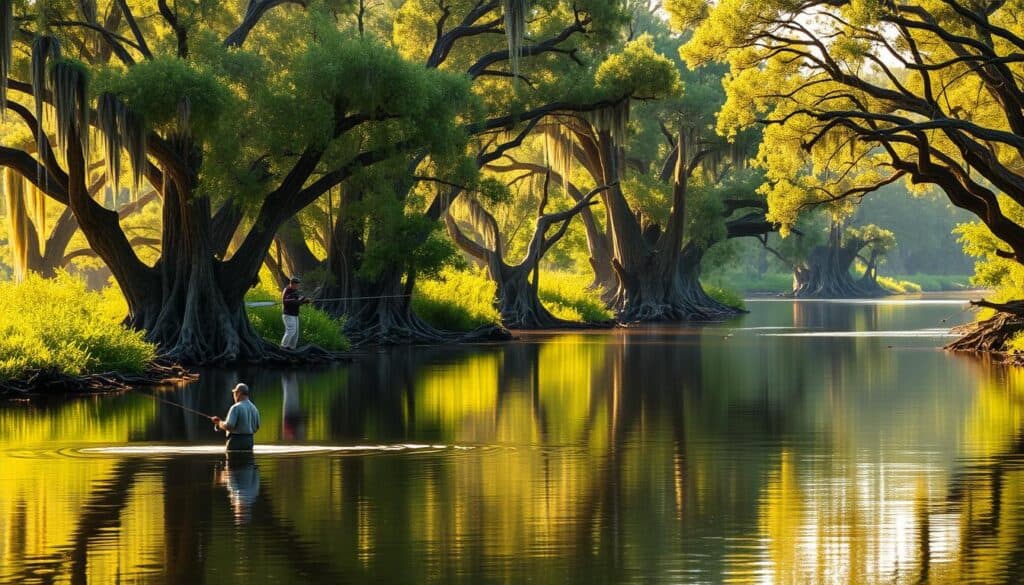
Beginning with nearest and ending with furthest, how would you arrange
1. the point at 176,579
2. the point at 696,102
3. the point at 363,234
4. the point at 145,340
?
the point at 176,579 < the point at 145,340 < the point at 363,234 < the point at 696,102

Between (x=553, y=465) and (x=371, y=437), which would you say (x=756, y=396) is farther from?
(x=553, y=465)

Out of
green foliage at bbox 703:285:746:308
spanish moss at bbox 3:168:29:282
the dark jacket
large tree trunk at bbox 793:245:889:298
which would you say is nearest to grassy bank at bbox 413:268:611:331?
the dark jacket

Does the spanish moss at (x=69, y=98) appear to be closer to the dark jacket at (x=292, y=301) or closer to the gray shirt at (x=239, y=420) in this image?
the dark jacket at (x=292, y=301)

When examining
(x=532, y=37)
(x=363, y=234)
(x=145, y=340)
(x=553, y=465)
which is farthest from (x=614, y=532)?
(x=532, y=37)

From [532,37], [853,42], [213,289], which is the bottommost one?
[213,289]

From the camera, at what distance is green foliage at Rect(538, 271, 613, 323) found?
60406mm

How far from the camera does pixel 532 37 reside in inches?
1969

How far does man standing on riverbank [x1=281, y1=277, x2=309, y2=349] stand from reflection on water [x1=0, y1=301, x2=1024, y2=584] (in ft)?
15.8

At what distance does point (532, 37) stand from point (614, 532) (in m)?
39.2

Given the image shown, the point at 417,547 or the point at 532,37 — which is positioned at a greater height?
the point at 532,37

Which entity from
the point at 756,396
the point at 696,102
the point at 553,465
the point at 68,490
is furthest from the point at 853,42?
the point at 696,102

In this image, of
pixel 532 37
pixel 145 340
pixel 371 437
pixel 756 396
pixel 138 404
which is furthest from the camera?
pixel 532 37

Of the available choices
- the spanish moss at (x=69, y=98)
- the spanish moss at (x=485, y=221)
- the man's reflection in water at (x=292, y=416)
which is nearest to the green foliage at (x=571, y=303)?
the spanish moss at (x=485, y=221)

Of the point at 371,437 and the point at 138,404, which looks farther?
the point at 138,404
